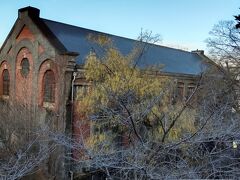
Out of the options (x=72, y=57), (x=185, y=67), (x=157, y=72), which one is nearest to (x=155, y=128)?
(x=157, y=72)

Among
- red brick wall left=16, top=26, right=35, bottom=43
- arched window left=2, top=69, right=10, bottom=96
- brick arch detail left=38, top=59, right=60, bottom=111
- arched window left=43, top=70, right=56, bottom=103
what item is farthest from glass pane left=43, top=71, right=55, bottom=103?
arched window left=2, top=69, right=10, bottom=96

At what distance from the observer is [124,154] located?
7773 mm

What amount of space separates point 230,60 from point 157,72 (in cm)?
926

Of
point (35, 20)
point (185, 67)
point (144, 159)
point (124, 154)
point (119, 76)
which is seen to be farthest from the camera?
point (185, 67)

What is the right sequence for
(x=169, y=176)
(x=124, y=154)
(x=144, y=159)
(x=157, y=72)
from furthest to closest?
(x=157, y=72), (x=124, y=154), (x=144, y=159), (x=169, y=176)

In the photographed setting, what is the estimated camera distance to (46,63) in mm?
19609

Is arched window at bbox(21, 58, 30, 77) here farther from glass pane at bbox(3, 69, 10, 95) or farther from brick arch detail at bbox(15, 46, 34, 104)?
glass pane at bbox(3, 69, 10, 95)

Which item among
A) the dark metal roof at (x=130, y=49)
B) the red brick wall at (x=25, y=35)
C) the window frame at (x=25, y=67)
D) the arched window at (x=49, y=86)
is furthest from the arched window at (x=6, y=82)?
the dark metal roof at (x=130, y=49)

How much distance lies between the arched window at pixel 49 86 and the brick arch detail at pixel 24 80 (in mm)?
1168

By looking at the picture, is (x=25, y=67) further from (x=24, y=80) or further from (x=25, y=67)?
(x=24, y=80)

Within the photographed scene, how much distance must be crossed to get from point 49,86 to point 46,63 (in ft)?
4.37

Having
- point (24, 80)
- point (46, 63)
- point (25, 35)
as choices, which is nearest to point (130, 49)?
point (46, 63)

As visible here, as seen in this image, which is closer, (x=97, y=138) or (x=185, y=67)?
(x=97, y=138)

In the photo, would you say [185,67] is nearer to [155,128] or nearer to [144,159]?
[155,128]
